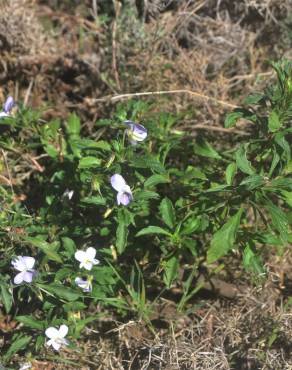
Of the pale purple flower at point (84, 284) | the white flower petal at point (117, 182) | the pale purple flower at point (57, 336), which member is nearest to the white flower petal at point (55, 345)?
the pale purple flower at point (57, 336)

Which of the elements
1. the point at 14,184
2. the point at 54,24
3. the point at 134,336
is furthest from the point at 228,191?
the point at 54,24

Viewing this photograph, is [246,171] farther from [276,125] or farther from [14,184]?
[14,184]

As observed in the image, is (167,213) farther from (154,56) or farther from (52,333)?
(154,56)

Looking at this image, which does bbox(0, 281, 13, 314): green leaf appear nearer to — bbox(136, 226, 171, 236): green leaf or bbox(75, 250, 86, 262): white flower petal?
bbox(75, 250, 86, 262): white flower petal

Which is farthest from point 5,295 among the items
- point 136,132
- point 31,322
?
point 136,132

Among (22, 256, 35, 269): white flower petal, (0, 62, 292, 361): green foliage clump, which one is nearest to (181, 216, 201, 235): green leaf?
(0, 62, 292, 361): green foliage clump

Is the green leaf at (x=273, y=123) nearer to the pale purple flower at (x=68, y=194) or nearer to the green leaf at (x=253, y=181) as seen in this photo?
the green leaf at (x=253, y=181)
